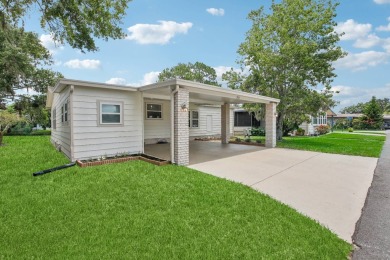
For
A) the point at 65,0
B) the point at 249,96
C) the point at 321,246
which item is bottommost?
the point at 321,246

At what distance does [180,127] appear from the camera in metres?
7.46

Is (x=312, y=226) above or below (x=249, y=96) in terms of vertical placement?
below

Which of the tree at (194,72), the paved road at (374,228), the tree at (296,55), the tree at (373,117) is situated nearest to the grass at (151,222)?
the paved road at (374,228)

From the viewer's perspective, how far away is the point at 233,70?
660 inches

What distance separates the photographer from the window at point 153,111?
13185mm

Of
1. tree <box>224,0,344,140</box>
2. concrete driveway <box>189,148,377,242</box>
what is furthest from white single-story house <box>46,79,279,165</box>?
tree <box>224,0,344,140</box>

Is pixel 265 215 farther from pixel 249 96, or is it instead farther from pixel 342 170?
pixel 249 96

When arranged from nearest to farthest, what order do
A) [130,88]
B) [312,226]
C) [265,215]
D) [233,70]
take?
[312,226] < [265,215] < [130,88] < [233,70]

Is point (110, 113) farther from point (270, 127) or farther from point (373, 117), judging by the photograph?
point (373, 117)

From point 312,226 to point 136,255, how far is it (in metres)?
2.65

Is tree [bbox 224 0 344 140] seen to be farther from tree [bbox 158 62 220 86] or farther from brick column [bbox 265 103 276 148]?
tree [bbox 158 62 220 86]

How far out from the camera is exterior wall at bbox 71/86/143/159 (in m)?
7.68

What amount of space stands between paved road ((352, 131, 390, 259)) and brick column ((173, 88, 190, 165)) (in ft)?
16.4

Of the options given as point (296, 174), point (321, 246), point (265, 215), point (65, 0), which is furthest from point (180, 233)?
point (65, 0)
